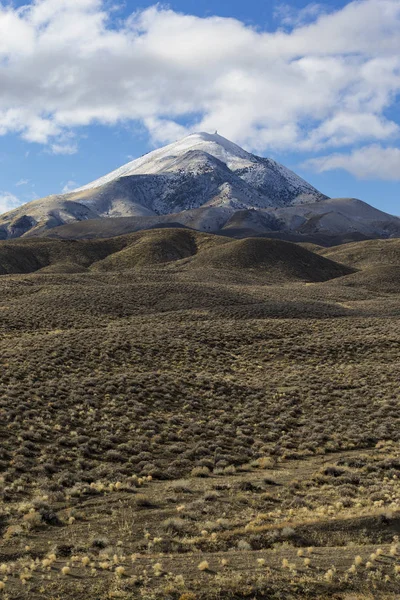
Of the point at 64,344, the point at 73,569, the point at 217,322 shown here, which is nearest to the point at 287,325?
the point at 217,322

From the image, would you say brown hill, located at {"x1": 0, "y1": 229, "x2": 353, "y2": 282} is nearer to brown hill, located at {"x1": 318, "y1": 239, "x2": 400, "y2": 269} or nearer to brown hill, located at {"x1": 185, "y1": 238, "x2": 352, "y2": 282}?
brown hill, located at {"x1": 185, "y1": 238, "x2": 352, "y2": 282}

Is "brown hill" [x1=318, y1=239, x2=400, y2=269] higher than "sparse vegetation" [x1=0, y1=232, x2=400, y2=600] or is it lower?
higher

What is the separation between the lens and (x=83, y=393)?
1160 inches

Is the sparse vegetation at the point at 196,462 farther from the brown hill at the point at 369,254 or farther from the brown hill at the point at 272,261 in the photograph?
the brown hill at the point at 369,254

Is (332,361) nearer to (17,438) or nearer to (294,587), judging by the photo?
(17,438)

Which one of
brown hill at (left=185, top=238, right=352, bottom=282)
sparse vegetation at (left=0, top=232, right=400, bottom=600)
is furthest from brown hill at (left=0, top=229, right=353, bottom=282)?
sparse vegetation at (left=0, top=232, right=400, bottom=600)

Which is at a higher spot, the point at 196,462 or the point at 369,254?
the point at 369,254

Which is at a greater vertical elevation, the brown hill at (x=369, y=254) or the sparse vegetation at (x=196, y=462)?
the brown hill at (x=369, y=254)

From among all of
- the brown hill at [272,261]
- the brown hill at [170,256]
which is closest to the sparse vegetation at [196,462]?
the brown hill at [170,256]

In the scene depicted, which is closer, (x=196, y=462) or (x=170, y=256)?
(x=196, y=462)

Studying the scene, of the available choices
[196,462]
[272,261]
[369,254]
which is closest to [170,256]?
[272,261]

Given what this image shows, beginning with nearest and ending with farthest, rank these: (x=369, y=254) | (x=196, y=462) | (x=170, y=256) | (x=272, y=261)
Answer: (x=196, y=462), (x=272, y=261), (x=170, y=256), (x=369, y=254)

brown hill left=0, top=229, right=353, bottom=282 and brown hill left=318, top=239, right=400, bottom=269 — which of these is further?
brown hill left=318, top=239, right=400, bottom=269

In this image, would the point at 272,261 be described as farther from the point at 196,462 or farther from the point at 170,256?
the point at 196,462
